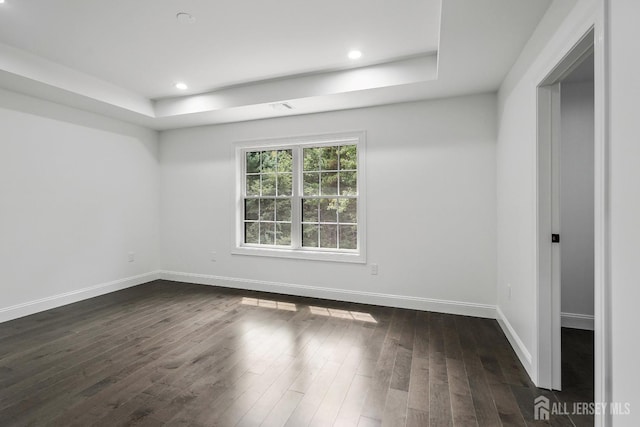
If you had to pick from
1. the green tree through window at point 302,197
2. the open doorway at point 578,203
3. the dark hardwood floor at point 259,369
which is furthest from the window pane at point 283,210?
the open doorway at point 578,203

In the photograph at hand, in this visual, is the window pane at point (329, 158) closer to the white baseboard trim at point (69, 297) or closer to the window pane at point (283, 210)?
the window pane at point (283, 210)

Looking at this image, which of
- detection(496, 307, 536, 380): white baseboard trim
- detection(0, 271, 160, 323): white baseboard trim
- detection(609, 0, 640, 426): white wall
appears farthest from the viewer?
detection(0, 271, 160, 323): white baseboard trim

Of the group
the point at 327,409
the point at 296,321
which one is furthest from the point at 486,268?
the point at 327,409

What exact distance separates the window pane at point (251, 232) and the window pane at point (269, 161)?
2.83ft

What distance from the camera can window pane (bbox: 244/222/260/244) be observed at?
189 inches

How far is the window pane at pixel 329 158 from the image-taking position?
4.29 m

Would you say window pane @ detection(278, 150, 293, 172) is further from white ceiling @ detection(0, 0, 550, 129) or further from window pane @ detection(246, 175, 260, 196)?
white ceiling @ detection(0, 0, 550, 129)

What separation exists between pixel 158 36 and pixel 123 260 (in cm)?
342

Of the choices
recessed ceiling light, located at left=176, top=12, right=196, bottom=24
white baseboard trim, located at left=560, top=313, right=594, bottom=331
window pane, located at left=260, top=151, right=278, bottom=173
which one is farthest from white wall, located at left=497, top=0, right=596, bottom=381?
window pane, located at left=260, top=151, right=278, bottom=173

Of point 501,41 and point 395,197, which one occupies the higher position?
point 501,41

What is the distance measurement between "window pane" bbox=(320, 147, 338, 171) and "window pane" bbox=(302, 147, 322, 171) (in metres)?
0.05

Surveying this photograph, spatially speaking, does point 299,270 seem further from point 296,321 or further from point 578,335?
point 578,335

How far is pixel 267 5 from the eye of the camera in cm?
235

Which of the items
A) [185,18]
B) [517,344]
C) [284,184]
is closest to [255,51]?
[185,18]
